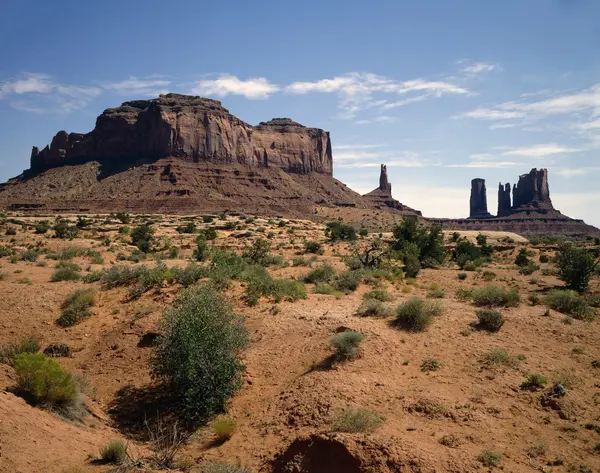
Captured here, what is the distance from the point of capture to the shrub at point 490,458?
25.9 ft

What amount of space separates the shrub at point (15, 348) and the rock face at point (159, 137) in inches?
4401

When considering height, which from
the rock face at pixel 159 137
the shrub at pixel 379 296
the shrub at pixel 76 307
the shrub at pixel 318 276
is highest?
the rock face at pixel 159 137

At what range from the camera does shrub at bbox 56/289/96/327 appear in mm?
15281

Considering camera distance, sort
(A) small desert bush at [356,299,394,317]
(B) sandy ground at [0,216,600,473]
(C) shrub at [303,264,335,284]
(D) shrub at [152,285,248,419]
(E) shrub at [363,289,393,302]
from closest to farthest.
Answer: (B) sandy ground at [0,216,600,473], (D) shrub at [152,285,248,419], (A) small desert bush at [356,299,394,317], (E) shrub at [363,289,393,302], (C) shrub at [303,264,335,284]

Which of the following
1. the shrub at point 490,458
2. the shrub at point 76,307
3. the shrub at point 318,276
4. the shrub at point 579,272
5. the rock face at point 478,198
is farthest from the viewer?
the rock face at point 478,198

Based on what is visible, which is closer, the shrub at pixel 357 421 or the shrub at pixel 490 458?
the shrub at pixel 490 458

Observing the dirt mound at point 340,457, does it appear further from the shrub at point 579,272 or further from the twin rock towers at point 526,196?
the twin rock towers at point 526,196

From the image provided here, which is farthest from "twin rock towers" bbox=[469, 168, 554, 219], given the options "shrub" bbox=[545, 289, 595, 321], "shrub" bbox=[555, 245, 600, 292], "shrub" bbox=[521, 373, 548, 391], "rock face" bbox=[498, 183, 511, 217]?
"shrub" bbox=[521, 373, 548, 391]

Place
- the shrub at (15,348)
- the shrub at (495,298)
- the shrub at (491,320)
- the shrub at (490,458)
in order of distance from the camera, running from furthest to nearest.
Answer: the shrub at (495,298), the shrub at (491,320), the shrub at (15,348), the shrub at (490,458)

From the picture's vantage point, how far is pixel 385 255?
100.0ft

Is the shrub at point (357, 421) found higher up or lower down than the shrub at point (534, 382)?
lower down

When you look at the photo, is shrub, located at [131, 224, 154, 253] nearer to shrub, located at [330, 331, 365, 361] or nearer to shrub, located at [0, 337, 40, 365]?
shrub, located at [0, 337, 40, 365]

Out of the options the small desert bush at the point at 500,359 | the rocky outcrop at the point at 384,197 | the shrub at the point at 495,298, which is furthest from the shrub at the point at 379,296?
the rocky outcrop at the point at 384,197

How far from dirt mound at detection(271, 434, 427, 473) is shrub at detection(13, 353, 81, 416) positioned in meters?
5.03
